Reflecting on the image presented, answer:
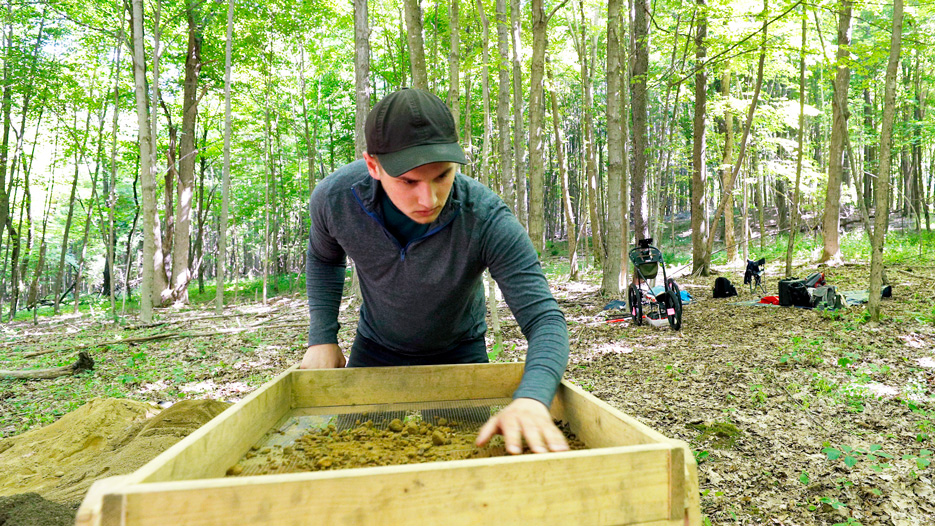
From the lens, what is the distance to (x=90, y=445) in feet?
11.3

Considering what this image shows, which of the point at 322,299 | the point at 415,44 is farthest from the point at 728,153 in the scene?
the point at 322,299

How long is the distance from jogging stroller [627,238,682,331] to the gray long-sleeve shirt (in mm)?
5761

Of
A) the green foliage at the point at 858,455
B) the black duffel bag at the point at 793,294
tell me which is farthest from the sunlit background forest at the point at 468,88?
the green foliage at the point at 858,455

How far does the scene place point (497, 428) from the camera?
4.47ft

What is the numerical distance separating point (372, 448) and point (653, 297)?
691cm

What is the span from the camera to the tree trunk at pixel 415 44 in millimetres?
7156

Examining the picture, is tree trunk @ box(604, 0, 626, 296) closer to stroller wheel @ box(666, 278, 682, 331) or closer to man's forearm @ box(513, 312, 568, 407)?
stroller wheel @ box(666, 278, 682, 331)

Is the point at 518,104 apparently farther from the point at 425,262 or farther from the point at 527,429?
the point at 527,429

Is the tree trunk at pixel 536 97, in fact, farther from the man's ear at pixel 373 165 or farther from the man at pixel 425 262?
the man's ear at pixel 373 165

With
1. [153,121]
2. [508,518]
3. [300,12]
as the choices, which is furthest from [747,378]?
[300,12]

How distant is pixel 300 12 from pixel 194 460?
15048 mm

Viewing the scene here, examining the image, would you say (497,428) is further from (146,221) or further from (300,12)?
(300,12)

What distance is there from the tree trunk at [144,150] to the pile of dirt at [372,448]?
899 centimetres

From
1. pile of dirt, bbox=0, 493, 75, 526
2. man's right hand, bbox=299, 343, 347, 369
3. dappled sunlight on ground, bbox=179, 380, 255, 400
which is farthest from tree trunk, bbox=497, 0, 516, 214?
pile of dirt, bbox=0, 493, 75, 526
